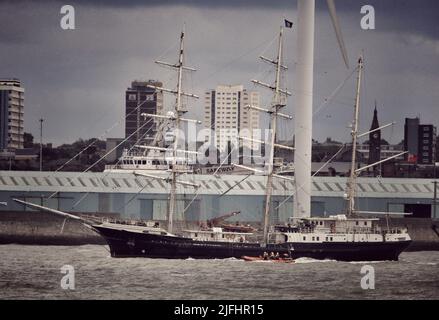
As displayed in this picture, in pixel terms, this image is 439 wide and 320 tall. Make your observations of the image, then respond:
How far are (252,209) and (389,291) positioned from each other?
2470 centimetres

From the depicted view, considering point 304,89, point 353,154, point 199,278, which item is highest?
point 304,89

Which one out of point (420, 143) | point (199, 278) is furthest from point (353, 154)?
point (420, 143)

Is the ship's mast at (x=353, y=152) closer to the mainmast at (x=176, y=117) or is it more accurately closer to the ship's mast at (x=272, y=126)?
the ship's mast at (x=272, y=126)

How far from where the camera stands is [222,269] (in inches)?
2339

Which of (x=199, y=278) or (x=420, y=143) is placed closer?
(x=199, y=278)

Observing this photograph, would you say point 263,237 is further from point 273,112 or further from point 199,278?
point 199,278

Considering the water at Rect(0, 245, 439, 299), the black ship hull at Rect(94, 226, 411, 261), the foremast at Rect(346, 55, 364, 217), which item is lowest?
the water at Rect(0, 245, 439, 299)

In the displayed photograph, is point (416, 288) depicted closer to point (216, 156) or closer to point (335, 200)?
point (335, 200)

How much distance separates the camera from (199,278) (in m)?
55.0

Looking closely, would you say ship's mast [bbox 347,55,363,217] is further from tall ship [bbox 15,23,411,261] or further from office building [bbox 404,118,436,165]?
office building [bbox 404,118,436,165]

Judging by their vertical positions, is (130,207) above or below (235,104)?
below

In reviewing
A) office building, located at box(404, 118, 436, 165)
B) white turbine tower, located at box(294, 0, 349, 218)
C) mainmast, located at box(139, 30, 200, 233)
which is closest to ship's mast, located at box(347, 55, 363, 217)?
white turbine tower, located at box(294, 0, 349, 218)

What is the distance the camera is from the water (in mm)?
49594

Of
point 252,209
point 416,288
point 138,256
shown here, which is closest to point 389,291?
point 416,288
